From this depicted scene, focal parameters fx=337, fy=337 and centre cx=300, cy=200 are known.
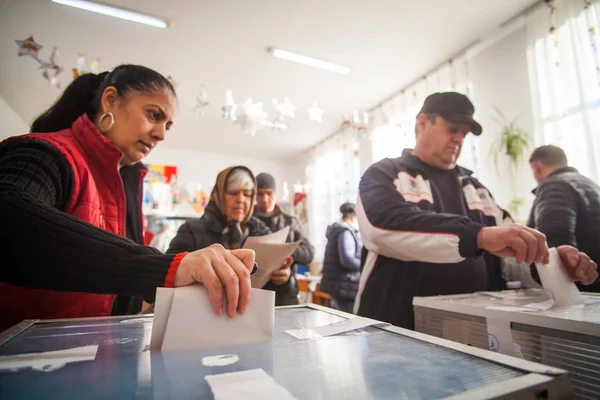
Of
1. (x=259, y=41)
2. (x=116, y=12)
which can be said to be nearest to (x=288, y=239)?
(x=259, y=41)

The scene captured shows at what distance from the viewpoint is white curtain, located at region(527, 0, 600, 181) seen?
2.61 m

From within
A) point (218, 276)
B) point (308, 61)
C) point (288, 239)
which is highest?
point (308, 61)

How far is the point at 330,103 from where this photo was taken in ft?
→ 15.9

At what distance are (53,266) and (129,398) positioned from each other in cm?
33

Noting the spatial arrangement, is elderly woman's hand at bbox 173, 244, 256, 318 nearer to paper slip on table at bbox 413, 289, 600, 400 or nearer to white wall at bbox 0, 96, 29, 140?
paper slip on table at bbox 413, 289, 600, 400

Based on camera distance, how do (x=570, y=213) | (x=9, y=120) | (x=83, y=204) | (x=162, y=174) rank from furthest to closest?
(x=162, y=174) < (x=9, y=120) < (x=570, y=213) < (x=83, y=204)

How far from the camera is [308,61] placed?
375cm

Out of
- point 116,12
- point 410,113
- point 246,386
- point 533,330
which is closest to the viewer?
point 246,386

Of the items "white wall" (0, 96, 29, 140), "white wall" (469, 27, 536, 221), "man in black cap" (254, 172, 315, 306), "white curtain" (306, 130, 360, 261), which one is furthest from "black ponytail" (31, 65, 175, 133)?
"white curtain" (306, 130, 360, 261)

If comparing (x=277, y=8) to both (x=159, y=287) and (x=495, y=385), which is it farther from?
(x=495, y=385)

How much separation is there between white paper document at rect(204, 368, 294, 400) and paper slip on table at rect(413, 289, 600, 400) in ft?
1.67

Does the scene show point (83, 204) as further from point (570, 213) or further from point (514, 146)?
point (514, 146)

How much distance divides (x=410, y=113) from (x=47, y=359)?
457cm

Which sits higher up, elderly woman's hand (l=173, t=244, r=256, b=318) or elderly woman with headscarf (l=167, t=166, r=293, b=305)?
elderly woman with headscarf (l=167, t=166, r=293, b=305)
